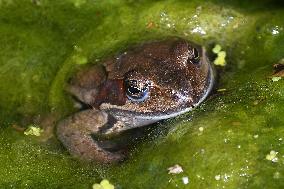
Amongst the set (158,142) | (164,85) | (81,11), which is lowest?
(158,142)

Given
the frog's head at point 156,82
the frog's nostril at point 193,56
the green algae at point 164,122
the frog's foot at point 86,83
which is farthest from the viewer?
the frog's foot at point 86,83

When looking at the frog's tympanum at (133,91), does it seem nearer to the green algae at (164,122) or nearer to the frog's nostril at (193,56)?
the frog's nostril at (193,56)

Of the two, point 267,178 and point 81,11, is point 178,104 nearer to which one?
point 267,178

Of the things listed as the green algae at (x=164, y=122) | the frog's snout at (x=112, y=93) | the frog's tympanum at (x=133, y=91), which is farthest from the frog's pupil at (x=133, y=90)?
the green algae at (x=164, y=122)

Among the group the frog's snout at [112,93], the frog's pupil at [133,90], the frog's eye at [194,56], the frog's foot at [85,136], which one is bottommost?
the frog's foot at [85,136]

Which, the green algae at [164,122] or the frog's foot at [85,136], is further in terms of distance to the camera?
the frog's foot at [85,136]

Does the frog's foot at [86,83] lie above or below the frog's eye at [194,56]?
below

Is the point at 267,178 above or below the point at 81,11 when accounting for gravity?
below

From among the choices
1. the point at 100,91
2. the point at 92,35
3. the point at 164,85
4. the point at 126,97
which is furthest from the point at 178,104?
the point at 92,35
